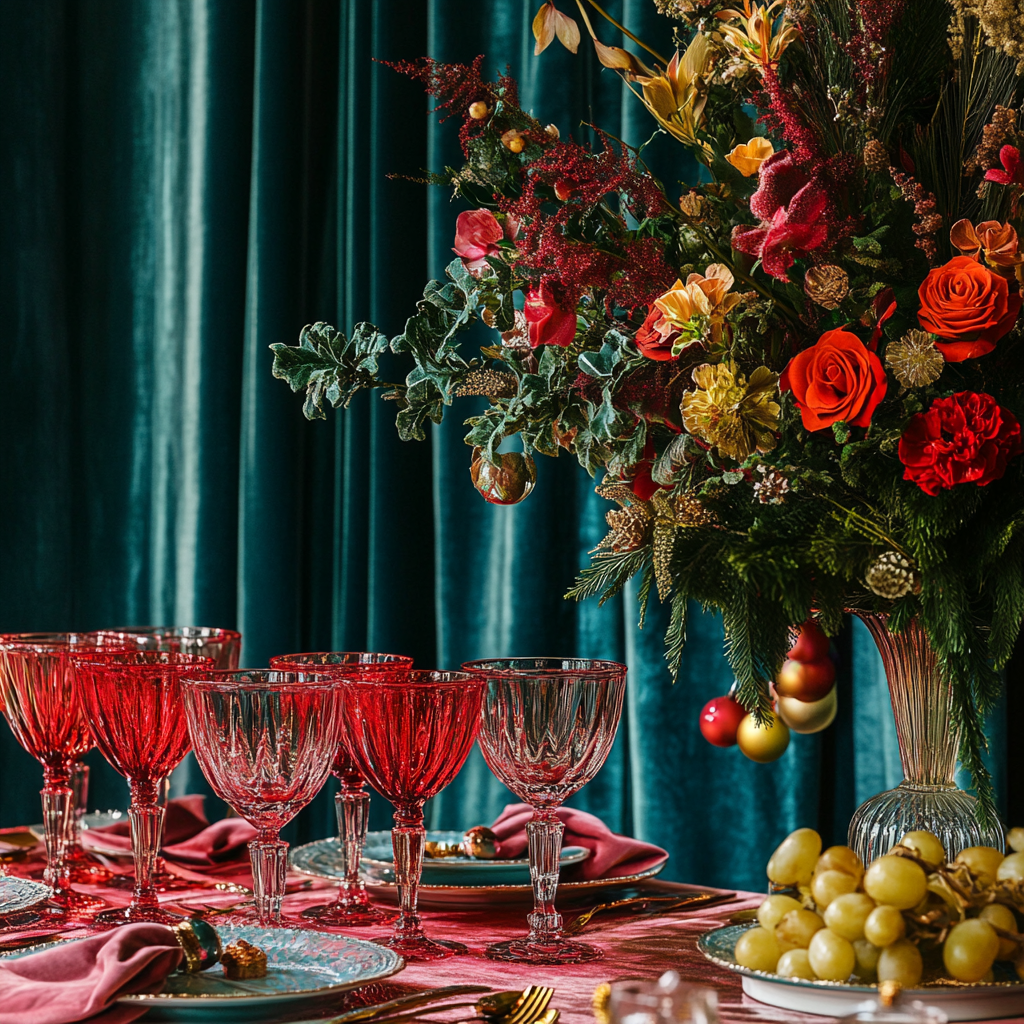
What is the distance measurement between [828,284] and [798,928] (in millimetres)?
384

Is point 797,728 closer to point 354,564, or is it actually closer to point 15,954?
point 15,954

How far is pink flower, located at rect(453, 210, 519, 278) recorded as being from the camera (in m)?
0.96

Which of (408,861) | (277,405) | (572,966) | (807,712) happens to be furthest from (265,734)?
(277,405)

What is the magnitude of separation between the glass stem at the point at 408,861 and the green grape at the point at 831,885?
28cm

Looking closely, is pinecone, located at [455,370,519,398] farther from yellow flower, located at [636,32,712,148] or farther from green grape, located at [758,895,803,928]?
green grape, located at [758,895,803,928]

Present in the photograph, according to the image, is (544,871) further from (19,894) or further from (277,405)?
(277,405)

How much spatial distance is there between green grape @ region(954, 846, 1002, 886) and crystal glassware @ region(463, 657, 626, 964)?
9.5 inches

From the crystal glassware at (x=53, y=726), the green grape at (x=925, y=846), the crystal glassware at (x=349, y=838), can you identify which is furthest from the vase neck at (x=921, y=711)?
the crystal glassware at (x=53, y=726)

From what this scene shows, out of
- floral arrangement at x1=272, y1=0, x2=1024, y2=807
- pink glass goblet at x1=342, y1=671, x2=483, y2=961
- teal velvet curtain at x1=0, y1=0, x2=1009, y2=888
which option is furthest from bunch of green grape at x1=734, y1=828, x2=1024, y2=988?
teal velvet curtain at x1=0, y1=0, x2=1009, y2=888

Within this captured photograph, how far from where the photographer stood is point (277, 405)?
2188 millimetres

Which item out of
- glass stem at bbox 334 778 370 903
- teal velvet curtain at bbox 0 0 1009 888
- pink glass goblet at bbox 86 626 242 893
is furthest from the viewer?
teal velvet curtain at bbox 0 0 1009 888

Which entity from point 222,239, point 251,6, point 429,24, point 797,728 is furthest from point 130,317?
point 797,728

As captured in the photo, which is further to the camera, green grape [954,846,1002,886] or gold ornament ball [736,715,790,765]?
gold ornament ball [736,715,790,765]

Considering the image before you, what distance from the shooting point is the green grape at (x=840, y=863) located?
74cm
